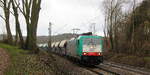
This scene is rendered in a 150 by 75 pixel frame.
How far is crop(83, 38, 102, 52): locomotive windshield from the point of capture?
19112 millimetres

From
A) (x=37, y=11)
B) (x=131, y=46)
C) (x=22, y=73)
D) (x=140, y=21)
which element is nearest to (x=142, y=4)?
(x=140, y=21)

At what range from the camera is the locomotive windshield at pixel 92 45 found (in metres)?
19.1

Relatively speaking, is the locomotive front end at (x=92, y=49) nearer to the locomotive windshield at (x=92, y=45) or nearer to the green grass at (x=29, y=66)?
the locomotive windshield at (x=92, y=45)

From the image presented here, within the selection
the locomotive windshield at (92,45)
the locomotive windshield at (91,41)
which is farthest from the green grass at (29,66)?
the locomotive windshield at (91,41)

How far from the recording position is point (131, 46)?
2966 centimetres

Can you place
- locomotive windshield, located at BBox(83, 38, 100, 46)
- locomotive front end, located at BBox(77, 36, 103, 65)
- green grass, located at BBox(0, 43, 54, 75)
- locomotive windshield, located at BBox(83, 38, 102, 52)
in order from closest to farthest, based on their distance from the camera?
green grass, located at BBox(0, 43, 54, 75) < locomotive front end, located at BBox(77, 36, 103, 65) < locomotive windshield, located at BBox(83, 38, 102, 52) < locomotive windshield, located at BBox(83, 38, 100, 46)

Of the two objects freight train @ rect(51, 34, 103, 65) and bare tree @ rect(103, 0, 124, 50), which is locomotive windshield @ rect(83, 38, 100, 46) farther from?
bare tree @ rect(103, 0, 124, 50)

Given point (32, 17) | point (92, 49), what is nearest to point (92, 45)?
point (92, 49)

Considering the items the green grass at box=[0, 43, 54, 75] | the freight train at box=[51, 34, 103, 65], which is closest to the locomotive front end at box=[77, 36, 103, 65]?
the freight train at box=[51, 34, 103, 65]

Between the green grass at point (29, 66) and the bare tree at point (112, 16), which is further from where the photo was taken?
the bare tree at point (112, 16)

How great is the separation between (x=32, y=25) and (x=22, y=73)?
12534 millimetres

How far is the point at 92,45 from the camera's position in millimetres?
19359

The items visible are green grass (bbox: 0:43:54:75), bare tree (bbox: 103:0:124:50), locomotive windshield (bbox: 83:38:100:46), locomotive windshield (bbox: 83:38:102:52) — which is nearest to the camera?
green grass (bbox: 0:43:54:75)

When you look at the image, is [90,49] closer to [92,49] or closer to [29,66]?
[92,49]
